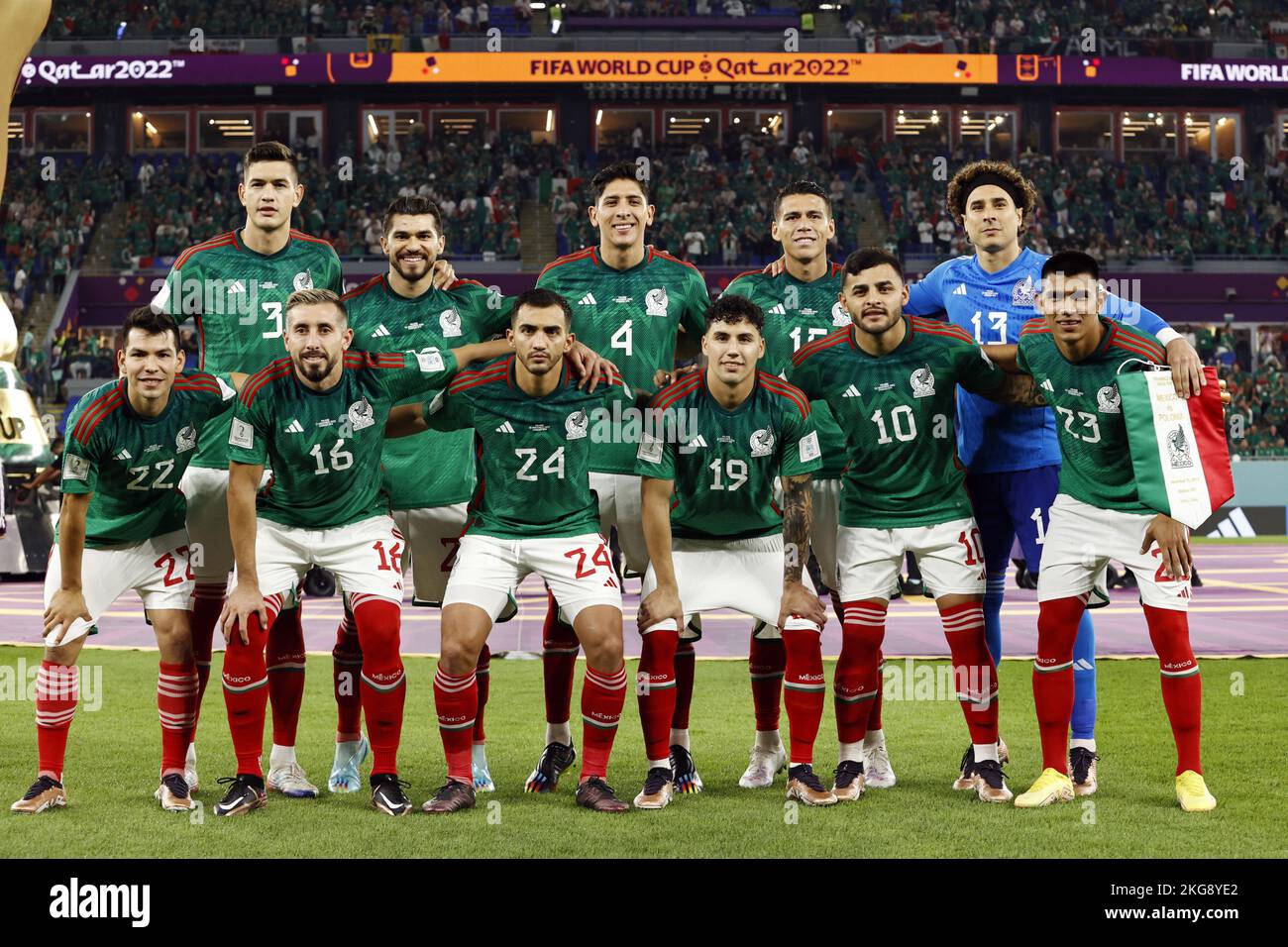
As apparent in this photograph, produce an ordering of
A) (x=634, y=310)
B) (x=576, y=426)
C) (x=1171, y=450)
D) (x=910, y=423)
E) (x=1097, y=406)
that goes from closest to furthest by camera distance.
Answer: (x=1171, y=450)
(x=1097, y=406)
(x=576, y=426)
(x=910, y=423)
(x=634, y=310)

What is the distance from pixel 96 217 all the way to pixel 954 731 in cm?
3105

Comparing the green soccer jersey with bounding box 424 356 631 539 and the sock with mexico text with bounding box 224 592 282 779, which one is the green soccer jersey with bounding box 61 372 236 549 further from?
the green soccer jersey with bounding box 424 356 631 539

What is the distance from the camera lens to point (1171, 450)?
17.0 ft

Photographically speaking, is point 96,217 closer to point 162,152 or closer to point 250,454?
point 162,152

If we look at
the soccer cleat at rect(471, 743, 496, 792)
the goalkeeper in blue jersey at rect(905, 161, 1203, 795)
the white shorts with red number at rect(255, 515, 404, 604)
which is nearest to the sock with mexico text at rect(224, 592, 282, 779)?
the white shorts with red number at rect(255, 515, 404, 604)

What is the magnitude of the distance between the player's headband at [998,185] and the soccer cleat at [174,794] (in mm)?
4311

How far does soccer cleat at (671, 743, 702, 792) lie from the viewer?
581cm

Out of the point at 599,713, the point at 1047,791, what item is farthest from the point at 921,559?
the point at 599,713

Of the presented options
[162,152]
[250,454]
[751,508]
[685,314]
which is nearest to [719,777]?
[751,508]

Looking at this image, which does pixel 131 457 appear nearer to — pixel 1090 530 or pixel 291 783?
pixel 291 783

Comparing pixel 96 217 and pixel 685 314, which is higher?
pixel 96 217

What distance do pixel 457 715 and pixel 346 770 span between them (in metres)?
0.81

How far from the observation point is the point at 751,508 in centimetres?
576
